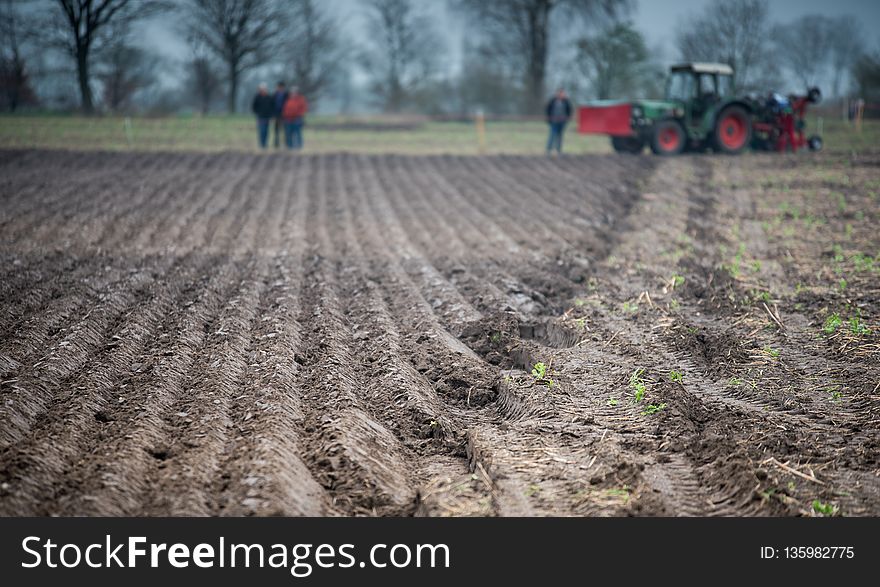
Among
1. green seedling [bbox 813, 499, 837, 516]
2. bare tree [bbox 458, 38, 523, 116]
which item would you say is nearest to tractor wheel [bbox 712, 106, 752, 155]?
green seedling [bbox 813, 499, 837, 516]

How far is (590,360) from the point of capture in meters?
5.67

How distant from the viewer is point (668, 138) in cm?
1902

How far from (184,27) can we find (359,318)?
3777cm

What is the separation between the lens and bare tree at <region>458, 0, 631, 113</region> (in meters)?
40.2

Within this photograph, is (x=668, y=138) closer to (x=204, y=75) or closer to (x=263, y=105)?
(x=263, y=105)

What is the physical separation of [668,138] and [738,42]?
27229 millimetres

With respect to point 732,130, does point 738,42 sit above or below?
above

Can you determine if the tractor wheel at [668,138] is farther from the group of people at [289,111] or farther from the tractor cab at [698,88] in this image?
the group of people at [289,111]

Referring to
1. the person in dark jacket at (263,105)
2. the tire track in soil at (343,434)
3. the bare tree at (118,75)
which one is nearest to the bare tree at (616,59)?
the bare tree at (118,75)

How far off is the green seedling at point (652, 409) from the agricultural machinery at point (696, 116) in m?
15.0

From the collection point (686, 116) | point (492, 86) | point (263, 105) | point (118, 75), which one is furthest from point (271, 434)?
point (492, 86)

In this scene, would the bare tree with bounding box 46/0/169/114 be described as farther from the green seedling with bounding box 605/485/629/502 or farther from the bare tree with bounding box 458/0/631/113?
the green seedling with bounding box 605/485/629/502

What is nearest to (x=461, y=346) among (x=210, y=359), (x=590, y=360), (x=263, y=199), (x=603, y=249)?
(x=590, y=360)
